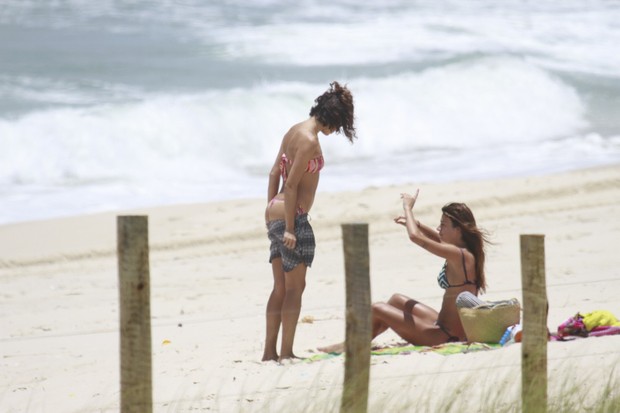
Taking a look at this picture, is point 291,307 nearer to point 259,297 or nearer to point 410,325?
point 410,325

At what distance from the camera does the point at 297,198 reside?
6164 millimetres

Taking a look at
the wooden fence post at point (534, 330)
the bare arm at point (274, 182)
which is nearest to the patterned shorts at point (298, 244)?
the bare arm at point (274, 182)

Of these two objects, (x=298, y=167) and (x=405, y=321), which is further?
(x=405, y=321)

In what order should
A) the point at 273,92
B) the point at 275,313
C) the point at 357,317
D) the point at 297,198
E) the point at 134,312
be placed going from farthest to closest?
the point at 273,92 → the point at 275,313 → the point at 297,198 → the point at 357,317 → the point at 134,312

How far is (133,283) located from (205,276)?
5.76 meters

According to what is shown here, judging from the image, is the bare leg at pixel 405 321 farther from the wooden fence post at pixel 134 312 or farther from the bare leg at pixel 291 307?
the wooden fence post at pixel 134 312

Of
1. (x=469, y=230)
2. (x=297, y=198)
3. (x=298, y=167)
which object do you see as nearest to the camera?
(x=298, y=167)

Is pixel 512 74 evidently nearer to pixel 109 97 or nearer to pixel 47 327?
pixel 109 97

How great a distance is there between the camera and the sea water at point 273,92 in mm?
15211

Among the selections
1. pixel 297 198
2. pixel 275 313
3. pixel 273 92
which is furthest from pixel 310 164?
pixel 273 92

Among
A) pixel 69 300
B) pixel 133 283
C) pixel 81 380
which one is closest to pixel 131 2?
pixel 69 300

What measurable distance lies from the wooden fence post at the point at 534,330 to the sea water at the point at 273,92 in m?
8.96

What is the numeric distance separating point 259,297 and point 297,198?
9.40 ft

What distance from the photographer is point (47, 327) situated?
26.9 ft
